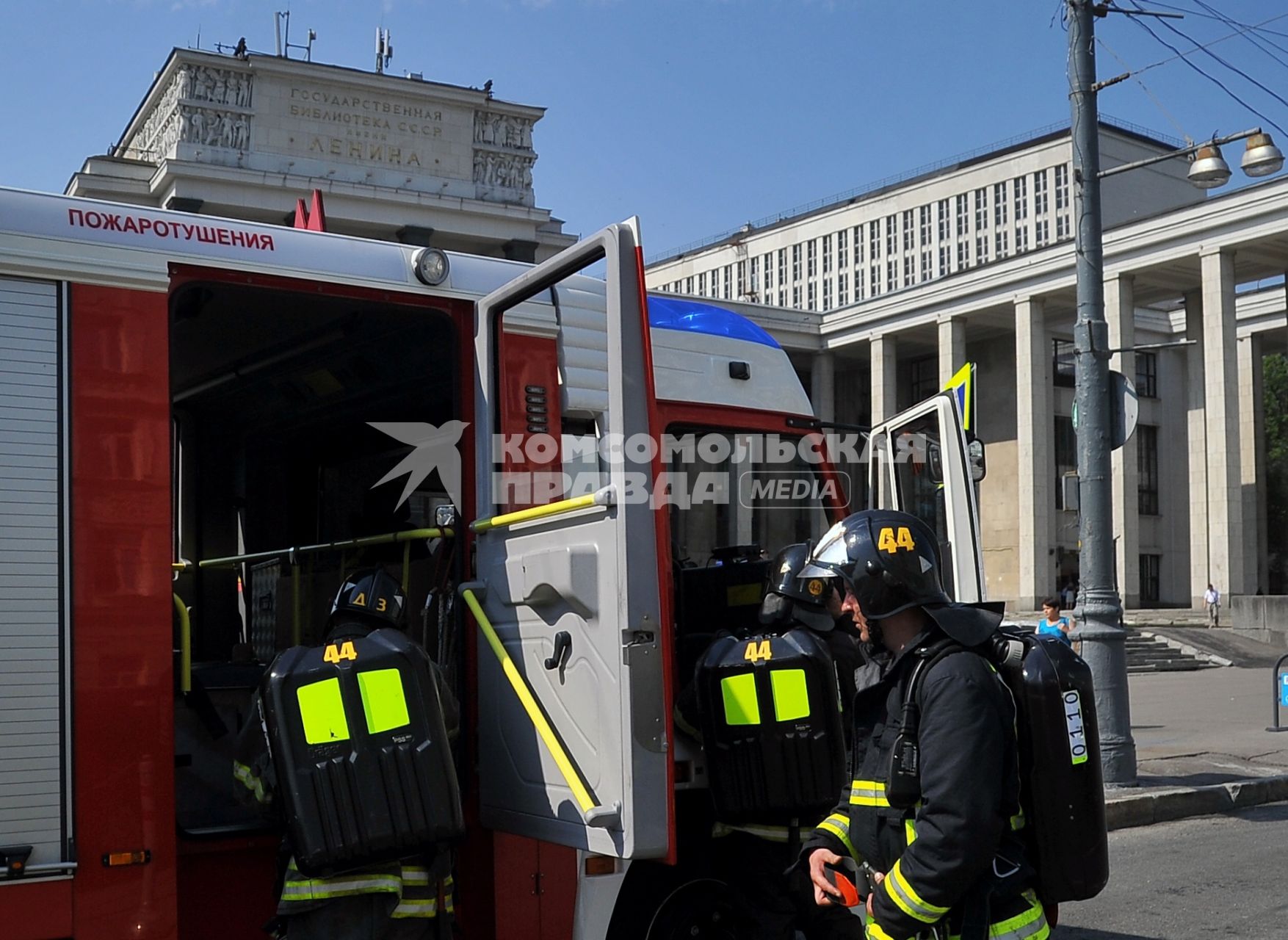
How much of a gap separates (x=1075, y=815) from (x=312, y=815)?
1.99 meters

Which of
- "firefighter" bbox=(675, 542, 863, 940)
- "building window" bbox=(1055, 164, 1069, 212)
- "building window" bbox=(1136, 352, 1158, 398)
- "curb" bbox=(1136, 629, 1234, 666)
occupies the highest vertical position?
"building window" bbox=(1055, 164, 1069, 212)

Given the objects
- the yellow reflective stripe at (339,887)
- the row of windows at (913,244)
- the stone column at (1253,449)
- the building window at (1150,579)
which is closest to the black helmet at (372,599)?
the yellow reflective stripe at (339,887)

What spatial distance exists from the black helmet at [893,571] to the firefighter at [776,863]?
126 centimetres

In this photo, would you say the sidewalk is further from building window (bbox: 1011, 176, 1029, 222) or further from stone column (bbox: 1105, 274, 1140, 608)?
building window (bbox: 1011, 176, 1029, 222)

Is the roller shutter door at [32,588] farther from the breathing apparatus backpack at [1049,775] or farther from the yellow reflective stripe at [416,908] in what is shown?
the breathing apparatus backpack at [1049,775]

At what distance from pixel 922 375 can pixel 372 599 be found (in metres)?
57.0

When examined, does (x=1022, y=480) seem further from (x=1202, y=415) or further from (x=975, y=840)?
(x=975, y=840)

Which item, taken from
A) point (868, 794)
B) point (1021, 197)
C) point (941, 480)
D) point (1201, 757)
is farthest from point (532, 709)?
point (1021, 197)

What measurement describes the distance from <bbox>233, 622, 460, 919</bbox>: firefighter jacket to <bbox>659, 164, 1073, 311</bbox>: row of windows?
7960 cm

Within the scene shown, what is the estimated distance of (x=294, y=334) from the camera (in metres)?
5.77

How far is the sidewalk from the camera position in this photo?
10227 mm

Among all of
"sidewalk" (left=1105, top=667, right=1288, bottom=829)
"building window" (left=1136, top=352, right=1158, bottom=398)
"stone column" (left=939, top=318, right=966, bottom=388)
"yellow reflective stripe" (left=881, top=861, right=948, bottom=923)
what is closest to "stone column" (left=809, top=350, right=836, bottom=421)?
"stone column" (left=939, top=318, right=966, bottom=388)

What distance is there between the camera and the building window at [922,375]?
57750 mm

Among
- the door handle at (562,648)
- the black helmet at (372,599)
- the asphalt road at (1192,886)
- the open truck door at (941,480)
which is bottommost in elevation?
the asphalt road at (1192,886)
